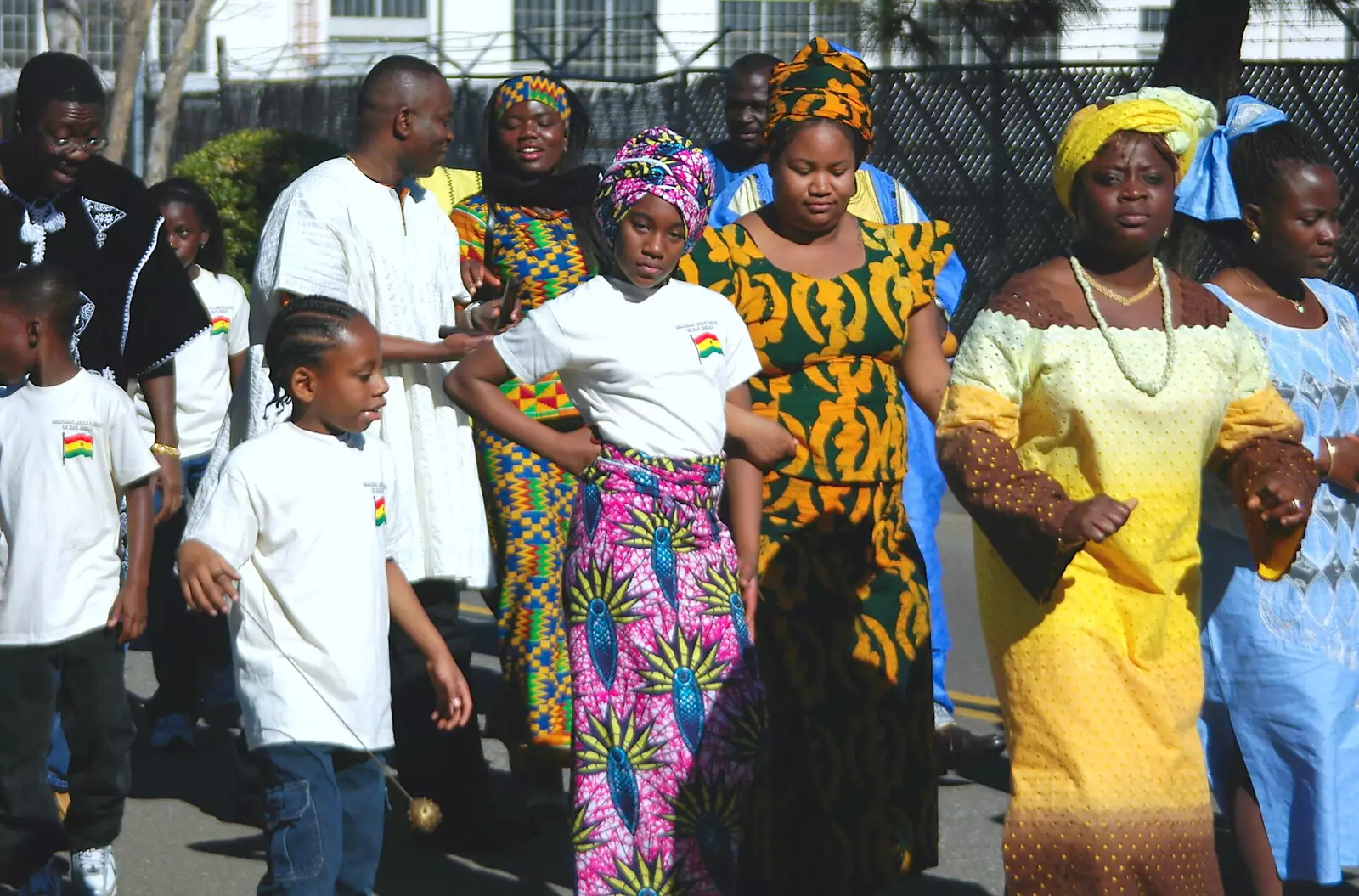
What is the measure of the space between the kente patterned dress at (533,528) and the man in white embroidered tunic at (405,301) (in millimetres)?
113

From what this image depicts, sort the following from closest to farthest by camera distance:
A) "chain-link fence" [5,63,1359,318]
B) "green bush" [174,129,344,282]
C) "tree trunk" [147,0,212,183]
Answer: "chain-link fence" [5,63,1359,318] < "green bush" [174,129,344,282] < "tree trunk" [147,0,212,183]

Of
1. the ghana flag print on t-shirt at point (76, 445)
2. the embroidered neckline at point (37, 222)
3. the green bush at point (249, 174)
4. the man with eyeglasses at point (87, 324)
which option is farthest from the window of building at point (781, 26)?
the ghana flag print on t-shirt at point (76, 445)

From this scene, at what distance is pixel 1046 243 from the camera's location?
54.2 feet

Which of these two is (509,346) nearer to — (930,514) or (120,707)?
(120,707)

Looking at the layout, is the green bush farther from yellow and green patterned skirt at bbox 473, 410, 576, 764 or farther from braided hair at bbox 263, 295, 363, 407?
braided hair at bbox 263, 295, 363, 407

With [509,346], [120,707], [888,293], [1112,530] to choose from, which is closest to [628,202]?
[509,346]

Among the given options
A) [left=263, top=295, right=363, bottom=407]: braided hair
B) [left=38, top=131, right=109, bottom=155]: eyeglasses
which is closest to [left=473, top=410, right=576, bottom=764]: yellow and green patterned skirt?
[left=38, top=131, right=109, bottom=155]: eyeglasses

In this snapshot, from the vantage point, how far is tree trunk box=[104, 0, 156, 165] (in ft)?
63.7

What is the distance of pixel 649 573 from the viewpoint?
16.0 feet

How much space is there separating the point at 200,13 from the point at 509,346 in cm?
1652

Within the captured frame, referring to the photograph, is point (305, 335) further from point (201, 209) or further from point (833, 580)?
point (201, 209)

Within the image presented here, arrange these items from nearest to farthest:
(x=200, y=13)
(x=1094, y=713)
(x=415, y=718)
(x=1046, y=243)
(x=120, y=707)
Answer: (x=1094, y=713), (x=120, y=707), (x=415, y=718), (x=1046, y=243), (x=200, y=13)

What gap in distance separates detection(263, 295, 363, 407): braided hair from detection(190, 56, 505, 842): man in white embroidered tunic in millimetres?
1147

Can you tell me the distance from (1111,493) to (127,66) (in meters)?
16.5
